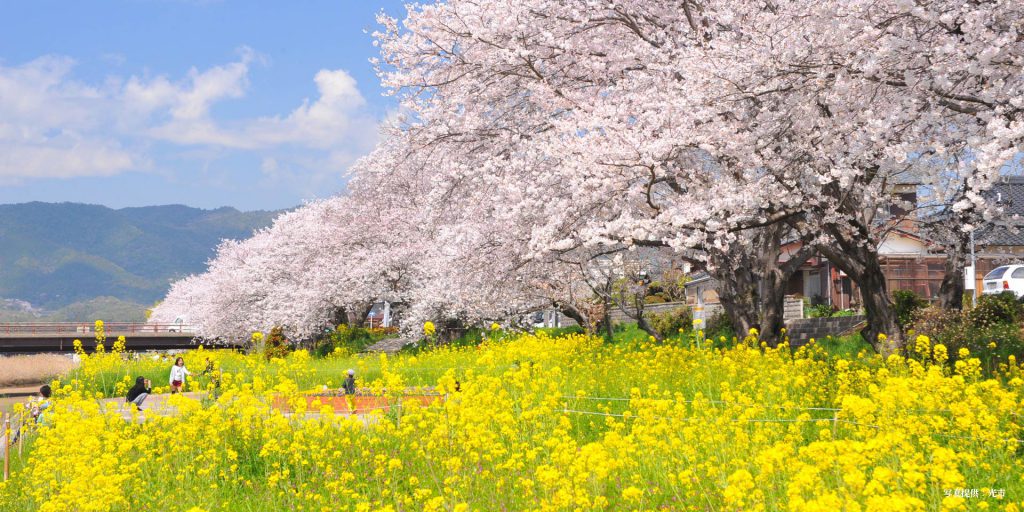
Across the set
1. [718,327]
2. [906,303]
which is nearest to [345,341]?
[718,327]

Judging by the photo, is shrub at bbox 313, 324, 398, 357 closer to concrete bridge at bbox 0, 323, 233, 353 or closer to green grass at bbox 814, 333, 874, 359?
concrete bridge at bbox 0, 323, 233, 353

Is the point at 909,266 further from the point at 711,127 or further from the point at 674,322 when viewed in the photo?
the point at 711,127

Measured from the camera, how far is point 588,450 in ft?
19.9

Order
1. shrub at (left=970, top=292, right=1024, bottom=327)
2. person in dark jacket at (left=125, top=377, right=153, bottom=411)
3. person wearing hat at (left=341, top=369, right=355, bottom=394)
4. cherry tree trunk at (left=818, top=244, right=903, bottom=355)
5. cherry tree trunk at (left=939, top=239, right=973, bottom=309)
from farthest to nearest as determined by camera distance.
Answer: cherry tree trunk at (left=939, top=239, right=973, bottom=309) → person in dark jacket at (left=125, top=377, right=153, bottom=411) → shrub at (left=970, top=292, right=1024, bottom=327) → person wearing hat at (left=341, top=369, right=355, bottom=394) → cherry tree trunk at (left=818, top=244, right=903, bottom=355)

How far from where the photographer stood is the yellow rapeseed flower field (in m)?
5.91

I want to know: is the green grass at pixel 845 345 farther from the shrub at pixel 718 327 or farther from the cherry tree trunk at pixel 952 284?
the shrub at pixel 718 327

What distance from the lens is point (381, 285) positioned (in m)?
36.5

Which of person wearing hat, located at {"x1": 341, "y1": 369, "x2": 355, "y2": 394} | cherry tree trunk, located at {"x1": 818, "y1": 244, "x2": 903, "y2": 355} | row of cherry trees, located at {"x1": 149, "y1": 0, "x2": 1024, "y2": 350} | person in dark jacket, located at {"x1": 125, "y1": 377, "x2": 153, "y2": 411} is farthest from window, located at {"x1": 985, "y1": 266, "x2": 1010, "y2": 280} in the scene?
person in dark jacket, located at {"x1": 125, "y1": 377, "x2": 153, "y2": 411}

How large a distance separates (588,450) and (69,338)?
179ft

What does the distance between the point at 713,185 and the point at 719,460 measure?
22.3 ft

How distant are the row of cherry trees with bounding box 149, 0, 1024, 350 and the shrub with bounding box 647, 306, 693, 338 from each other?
788cm

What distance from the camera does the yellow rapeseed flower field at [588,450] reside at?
5906mm

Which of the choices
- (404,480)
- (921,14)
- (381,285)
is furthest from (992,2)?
(381,285)

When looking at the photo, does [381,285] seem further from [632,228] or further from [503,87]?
[632,228]
